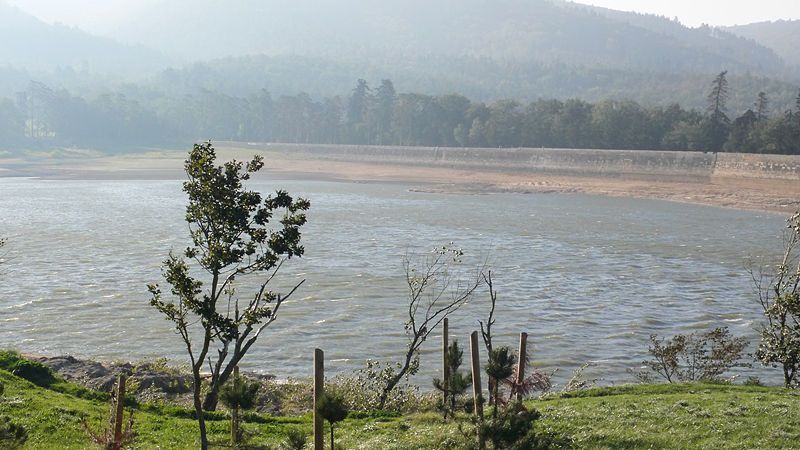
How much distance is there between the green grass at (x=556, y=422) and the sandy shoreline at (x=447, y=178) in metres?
47.2

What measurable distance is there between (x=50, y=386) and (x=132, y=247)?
2412 cm

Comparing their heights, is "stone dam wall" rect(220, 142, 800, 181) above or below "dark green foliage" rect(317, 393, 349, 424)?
above

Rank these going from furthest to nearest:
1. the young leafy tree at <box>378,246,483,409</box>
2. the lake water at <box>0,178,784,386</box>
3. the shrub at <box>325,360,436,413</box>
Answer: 1. the young leafy tree at <box>378,246,483,409</box>
2. the lake water at <box>0,178,784,386</box>
3. the shrub at <box>325,360,436,413</box>

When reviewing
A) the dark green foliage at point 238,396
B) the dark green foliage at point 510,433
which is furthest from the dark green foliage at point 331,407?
the dark green foliage at point 238,396

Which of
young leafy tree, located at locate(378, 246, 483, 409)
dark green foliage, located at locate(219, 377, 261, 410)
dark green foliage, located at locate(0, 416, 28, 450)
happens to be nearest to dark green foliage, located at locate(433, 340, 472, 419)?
dark green foliage, located at locate(219, 377, 261, 410)

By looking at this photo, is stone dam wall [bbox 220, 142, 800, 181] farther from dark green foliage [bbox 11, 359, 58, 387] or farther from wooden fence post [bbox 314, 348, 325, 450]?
wooden fence post [bbox 314, 348, 325, 450]

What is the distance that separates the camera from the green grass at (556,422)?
11648mm

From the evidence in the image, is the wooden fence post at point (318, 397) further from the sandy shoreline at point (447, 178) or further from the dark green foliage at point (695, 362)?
the sandy shoreline at point (447, 178)

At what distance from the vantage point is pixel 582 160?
83875mm

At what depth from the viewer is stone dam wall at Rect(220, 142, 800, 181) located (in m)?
66.8

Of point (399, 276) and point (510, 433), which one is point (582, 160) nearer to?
point (399, 276)

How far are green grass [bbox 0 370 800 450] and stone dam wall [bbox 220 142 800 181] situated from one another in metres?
54.3

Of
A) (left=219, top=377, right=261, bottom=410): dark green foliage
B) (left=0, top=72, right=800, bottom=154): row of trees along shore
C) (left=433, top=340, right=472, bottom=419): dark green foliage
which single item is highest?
(left=0, top=72, right=800, bottom=154): row of trees along shore

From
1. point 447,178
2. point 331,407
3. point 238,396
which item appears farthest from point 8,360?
point 447,178
